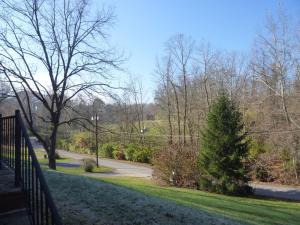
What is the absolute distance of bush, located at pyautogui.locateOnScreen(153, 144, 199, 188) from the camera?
20.0m

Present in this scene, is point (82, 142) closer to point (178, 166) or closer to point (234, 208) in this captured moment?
point (178, 166)

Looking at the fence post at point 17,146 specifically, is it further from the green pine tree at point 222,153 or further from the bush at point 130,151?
the bush at point 130,151

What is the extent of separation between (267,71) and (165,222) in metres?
24.9

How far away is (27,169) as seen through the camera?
4.54 meters

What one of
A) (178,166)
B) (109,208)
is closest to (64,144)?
(178,166)

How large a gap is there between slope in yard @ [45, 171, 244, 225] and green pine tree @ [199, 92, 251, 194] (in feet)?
40.1

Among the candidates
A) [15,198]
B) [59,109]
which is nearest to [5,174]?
[15,198]

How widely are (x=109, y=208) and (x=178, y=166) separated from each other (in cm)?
1460

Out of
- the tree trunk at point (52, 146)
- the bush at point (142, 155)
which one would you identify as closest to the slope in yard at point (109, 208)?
the tree trunk at point (52, 146)

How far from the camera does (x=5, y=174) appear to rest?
17.4 feet

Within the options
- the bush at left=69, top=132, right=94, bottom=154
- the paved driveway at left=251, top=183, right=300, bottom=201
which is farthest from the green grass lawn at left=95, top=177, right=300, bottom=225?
the bush at left=69, top=132, right=94, bottom=154

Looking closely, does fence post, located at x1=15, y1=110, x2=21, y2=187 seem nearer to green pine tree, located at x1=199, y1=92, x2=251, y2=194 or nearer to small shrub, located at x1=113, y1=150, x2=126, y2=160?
green pine tree, located at x1=199, y1=92, x2=251, y2=194

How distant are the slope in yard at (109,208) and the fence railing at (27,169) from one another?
837 mm

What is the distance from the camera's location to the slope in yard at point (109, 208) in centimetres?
546
